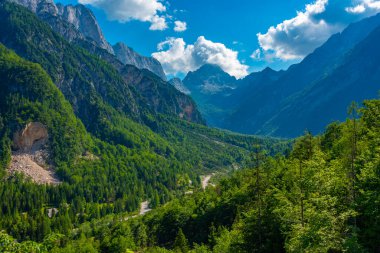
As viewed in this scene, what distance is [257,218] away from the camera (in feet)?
151

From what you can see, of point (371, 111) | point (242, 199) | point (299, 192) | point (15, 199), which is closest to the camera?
point (299, 192)

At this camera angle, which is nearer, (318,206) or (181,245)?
(318,206)

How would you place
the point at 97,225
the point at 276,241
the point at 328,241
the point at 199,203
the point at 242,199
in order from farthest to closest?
the point at 97,225 < the point at 199,203 < the point at 242,199 < the point at 276,241 < the point at 328,241

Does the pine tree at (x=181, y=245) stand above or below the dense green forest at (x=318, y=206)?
below

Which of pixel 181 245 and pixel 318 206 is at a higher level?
pixel 318 206

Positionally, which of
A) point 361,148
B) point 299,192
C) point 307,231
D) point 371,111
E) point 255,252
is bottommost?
point 255,252

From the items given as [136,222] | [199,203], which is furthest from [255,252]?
[136,222]

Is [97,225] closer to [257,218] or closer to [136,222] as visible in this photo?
[136,222]

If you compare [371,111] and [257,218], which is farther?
[371,111]

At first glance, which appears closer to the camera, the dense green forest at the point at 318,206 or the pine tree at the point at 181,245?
the dense green forest at the point at 318,206

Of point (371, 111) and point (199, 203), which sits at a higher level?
point (371, 111)

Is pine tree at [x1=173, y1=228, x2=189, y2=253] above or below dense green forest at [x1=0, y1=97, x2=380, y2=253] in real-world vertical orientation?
below

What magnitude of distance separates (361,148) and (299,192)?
63.2 feet

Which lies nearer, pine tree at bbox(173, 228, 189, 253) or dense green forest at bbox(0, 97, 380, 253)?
dense green forest at bbox(0, 97, 380, 253)
